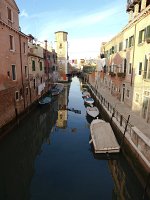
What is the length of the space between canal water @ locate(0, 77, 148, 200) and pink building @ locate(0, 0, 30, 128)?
262 centimetres

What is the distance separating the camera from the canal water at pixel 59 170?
32.2 feet

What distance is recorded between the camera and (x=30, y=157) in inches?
553

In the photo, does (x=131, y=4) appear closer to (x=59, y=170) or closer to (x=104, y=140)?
(x=104, y=140)

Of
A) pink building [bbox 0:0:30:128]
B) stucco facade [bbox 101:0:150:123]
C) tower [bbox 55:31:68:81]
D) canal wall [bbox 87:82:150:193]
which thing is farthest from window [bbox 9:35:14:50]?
tower [bbox 55:31:68:81]

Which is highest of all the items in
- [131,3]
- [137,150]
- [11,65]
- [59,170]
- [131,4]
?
[131,3]

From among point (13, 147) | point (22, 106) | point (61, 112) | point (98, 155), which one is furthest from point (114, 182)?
point (61, 112)

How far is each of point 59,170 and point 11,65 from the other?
40.4 feet

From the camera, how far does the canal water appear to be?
980 cm

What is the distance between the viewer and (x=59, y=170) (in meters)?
11.9

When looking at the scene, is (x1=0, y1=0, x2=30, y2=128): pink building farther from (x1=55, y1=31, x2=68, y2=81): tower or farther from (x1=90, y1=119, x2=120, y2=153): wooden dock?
(x1=55, y1=31, x2=68, y2=81): tower

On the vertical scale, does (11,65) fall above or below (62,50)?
below

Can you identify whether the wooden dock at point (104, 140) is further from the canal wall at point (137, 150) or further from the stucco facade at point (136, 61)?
the stucco facade at point (136, 61)

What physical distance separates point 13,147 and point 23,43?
13.8m

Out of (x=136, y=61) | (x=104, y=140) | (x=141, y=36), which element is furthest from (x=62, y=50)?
(x=104, y=140)
